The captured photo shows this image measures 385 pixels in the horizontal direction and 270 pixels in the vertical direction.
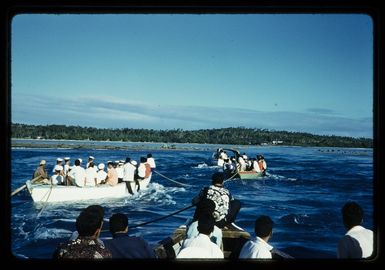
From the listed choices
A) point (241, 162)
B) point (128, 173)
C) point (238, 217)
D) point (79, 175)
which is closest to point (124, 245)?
point (79, 175)

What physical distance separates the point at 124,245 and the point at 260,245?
3.23 ft

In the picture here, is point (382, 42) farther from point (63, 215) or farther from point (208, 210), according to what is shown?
point (63, 215)

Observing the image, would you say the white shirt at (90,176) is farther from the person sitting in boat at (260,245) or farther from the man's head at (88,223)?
the person sitting in boat at (260,245)

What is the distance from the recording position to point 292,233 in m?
12.3

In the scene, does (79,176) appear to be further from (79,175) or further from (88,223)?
(88,223)

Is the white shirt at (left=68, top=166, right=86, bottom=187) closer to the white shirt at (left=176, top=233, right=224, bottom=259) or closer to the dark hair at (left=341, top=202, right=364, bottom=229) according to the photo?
the white shirt at (left=176, top=233, right=224, bottom=259)

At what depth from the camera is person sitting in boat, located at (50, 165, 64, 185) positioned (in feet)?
39.1

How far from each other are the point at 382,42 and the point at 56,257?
2.57 metres

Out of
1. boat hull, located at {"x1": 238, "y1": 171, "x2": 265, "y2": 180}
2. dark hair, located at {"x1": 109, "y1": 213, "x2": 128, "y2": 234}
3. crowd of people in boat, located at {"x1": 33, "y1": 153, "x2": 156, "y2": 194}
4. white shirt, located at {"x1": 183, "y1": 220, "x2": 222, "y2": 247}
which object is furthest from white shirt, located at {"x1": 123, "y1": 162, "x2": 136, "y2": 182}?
dark hair, located at {"x1": 109, "y1": 213, "x2": 128, "y2": 234}

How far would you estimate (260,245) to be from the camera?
2.38 m

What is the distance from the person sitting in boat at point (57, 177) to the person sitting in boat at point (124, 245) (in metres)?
10.2

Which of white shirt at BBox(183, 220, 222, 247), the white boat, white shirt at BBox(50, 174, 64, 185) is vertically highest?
white shirt at BBox(183, 220, 222, 247)

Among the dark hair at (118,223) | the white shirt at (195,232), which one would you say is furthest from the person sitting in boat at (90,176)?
the dark hair at (118,223)

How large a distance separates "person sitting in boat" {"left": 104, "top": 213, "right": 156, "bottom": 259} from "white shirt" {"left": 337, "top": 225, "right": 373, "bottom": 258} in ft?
4.46
